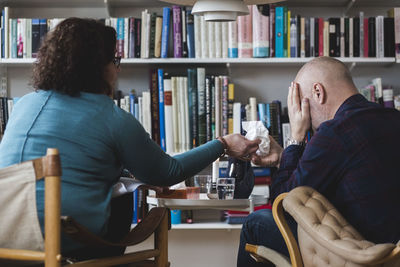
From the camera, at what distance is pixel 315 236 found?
1.45 m

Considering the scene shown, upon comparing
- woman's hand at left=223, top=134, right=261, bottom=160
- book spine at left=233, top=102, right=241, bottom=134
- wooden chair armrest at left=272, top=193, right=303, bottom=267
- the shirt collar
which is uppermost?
the shirt collar

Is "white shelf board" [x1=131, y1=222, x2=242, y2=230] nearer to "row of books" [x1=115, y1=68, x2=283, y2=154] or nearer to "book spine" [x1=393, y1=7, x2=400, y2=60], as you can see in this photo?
"row of books" [x1=115, y1=68, x2=283, y2=154]

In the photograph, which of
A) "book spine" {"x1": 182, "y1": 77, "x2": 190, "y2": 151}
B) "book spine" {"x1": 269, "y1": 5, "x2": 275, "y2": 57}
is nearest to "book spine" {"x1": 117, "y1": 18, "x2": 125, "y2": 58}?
"book spine" {"x1": 182, "y1": 77, "x2": 190, "y2": 151}

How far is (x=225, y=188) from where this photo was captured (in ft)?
6.86

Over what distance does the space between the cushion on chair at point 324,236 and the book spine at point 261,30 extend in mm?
1751

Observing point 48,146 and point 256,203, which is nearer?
point 48,146

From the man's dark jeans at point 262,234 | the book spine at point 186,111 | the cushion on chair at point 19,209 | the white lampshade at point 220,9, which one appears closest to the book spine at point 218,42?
the book spine at point 186,111

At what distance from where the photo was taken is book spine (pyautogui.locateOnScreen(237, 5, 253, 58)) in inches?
128

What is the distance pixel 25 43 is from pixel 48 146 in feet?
6.33

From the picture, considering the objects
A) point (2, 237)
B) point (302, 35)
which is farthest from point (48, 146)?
point (302, 35)

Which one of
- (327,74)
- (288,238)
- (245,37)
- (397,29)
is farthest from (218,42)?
(288,238)

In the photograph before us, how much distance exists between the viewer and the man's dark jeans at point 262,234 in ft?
6.29

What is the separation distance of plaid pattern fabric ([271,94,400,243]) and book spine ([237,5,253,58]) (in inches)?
62.1

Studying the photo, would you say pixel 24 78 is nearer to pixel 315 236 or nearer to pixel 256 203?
pixel 256 203
